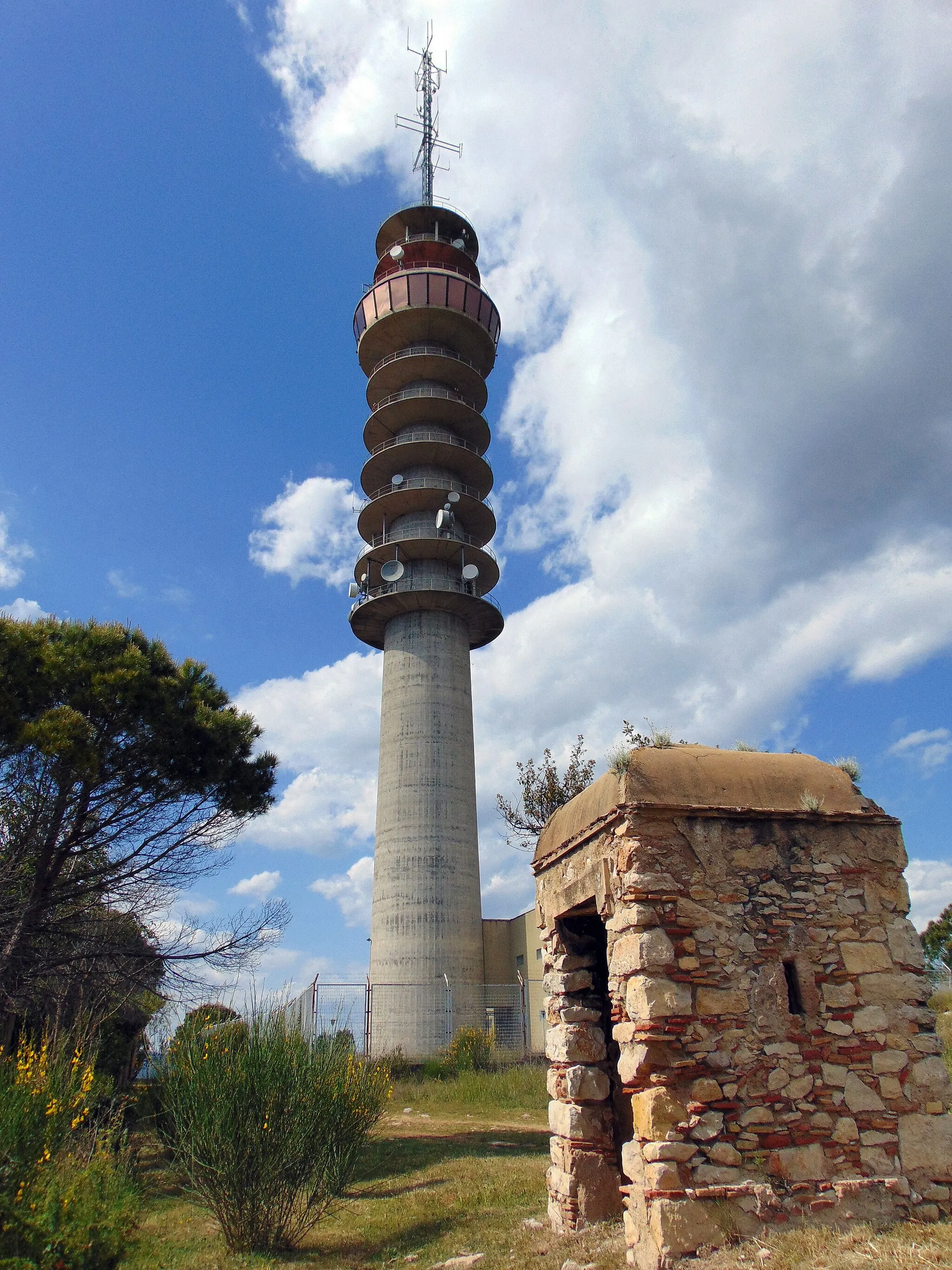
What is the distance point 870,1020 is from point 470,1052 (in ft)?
54.4

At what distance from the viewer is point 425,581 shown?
91.2 ft

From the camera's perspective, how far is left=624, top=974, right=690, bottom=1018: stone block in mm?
5812

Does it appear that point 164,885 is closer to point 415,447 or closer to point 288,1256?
point 288,1256

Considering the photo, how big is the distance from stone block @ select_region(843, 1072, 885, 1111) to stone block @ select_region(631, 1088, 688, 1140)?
1305 mm

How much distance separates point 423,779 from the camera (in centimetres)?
2541

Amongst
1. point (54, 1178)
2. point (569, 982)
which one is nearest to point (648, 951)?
point (569, 982)

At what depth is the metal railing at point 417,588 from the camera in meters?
27.5

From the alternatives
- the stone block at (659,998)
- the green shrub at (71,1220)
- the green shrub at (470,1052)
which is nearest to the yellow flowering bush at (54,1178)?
the green shrub at (71,1220)

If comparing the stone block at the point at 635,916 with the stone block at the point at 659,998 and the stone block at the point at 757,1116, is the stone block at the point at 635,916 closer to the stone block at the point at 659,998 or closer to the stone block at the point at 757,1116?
the stone block at the point at 659,998

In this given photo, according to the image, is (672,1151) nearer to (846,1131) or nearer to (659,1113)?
(659,1113)

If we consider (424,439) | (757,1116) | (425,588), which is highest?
(424,439)

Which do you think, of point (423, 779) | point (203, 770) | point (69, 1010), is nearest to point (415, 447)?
point (423, 779)

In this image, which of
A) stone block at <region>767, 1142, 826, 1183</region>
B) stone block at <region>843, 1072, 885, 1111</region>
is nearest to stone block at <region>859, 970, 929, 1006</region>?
stone block at <region>843, 1072, 885, 1111</region>

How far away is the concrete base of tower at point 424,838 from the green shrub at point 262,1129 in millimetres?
14642
